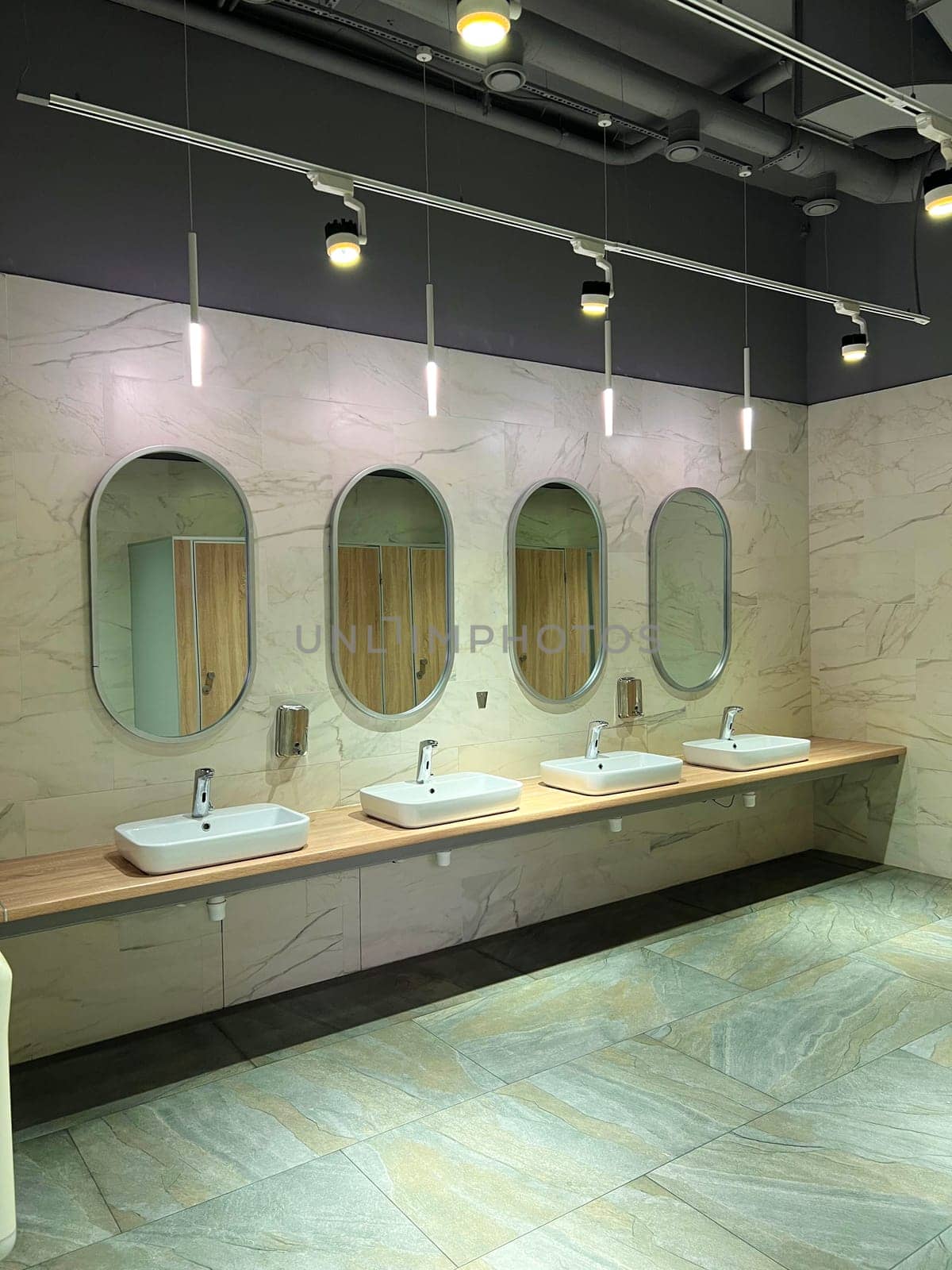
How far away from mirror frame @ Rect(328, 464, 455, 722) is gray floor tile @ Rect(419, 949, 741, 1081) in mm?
1145

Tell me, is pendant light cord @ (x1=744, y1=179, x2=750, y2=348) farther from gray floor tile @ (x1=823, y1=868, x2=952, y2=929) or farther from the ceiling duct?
gray floor tile @ (x1=823, y1=868, x2=952, y2=929)

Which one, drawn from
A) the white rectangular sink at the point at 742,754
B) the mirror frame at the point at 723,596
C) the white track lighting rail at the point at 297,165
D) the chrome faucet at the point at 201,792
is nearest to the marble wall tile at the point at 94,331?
the white track lighting rail at the point at 297,165

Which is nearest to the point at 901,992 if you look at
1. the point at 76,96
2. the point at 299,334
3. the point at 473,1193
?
the point at 473,1193

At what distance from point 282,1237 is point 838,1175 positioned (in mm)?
1386

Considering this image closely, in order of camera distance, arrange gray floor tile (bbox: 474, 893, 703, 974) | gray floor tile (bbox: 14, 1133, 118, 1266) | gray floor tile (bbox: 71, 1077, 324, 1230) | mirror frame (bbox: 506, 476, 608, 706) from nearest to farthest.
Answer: gray floor tile (bbox: 14, 1133, 118, 1266), gray floor tile (bbox: 71, 1077, 324, 1230), gray floor tile (bbox: 474, 893, 703, 974), mirror frame (bbox: 506, 476, 608, 706)

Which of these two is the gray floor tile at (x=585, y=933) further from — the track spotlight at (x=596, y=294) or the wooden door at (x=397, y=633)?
the track spotlight at (x=596, y=294)

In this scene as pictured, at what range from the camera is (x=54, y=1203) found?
239 cm

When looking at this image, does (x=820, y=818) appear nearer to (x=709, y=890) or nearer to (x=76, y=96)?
(x=709, y=890)

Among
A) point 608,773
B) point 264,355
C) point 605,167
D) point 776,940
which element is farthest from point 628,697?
point 605,167

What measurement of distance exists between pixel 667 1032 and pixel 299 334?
285cm

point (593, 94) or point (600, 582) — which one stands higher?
point (593, 94)

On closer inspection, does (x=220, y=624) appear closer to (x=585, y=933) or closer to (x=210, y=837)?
(x=210, y=837)

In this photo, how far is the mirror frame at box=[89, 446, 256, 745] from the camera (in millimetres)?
3191

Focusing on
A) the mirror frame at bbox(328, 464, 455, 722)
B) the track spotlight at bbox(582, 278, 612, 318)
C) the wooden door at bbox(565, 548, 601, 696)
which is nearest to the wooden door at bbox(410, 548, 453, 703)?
the mirror frame at bbox(328, 464, 455, 722)
